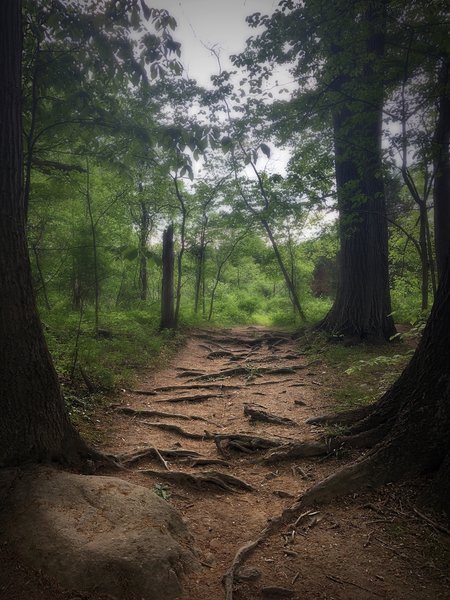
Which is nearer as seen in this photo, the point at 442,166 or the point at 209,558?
the point at 209,558

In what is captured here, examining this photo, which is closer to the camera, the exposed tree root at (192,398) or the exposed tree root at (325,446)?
the exposed tree root at (325,446)

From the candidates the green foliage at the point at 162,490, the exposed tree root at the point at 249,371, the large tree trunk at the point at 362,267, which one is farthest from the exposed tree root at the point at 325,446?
the large tree trunk at the point at 362,267

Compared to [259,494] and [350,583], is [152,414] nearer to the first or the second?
[259,494]

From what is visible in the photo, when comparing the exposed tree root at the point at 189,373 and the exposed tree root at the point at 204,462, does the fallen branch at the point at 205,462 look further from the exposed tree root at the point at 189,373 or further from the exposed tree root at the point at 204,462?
the exposed tree root at the point at 189,373

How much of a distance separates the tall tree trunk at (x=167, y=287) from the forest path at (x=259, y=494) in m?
5.38

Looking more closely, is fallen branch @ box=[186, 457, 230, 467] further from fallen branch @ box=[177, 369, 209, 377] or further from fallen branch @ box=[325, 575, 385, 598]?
fallen branch @ box=[177, 369, 209, 377]

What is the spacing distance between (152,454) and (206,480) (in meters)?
1.02

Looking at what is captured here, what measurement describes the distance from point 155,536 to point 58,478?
3.49ft

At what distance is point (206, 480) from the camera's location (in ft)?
14.5

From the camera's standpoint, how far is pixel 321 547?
3.11m

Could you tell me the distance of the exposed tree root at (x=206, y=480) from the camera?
14.4 ft

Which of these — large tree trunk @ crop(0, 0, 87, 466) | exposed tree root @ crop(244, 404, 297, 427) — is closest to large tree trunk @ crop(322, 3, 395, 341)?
exposed tree root @ crop(244, 404, 297, 427)

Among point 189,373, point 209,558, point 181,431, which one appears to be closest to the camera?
point 209,558

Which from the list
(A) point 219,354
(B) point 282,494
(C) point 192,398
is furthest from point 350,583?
(A) point 219,354
